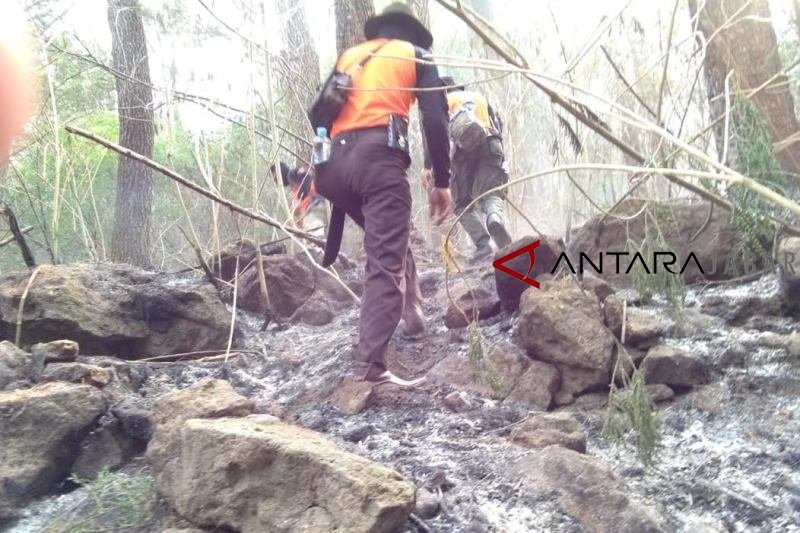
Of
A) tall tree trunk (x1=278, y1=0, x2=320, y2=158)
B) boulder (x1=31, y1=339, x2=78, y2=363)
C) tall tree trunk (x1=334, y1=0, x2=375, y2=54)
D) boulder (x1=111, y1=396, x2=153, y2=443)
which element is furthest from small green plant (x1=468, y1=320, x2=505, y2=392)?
tall tree trunk (x1=334, y1=0, x2=375, y2=54)

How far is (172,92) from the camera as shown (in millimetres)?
5102

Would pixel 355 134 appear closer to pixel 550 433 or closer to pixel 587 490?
pixel 550 433

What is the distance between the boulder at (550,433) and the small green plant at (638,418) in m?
0.11

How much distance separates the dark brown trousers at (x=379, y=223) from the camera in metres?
3.26

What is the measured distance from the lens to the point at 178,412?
247cm

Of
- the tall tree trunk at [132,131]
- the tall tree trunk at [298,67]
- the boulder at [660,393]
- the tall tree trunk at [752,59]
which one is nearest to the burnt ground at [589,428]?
the boulder at [660,393]

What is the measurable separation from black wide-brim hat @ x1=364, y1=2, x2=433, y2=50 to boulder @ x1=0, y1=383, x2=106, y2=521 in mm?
2308

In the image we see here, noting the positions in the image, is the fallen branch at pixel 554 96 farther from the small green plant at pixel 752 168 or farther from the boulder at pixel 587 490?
the boulder at pixel 587 490

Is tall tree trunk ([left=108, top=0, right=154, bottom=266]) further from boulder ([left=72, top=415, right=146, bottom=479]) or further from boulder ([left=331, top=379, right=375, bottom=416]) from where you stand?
boulder ([left=72, top=415, right=146, bottom=479])

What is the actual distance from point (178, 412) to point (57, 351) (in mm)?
1057

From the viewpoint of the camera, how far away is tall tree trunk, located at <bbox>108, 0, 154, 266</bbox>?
5.82 meters

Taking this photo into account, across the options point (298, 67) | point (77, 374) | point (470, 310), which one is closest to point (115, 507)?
point (77, 374)

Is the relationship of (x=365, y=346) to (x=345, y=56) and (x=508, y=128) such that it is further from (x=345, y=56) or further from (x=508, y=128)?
(x=508, y=128)

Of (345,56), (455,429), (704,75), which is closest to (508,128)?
(704,75)
